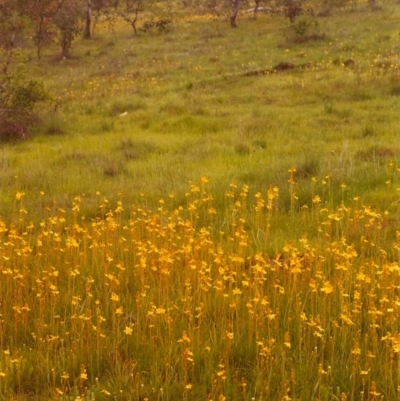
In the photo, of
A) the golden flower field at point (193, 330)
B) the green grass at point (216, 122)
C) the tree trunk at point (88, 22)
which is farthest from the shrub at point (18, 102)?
the tree trunk at point (88, 22)

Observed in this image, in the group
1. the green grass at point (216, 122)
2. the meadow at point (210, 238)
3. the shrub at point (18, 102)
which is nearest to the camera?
the meadow at point (210, 238)

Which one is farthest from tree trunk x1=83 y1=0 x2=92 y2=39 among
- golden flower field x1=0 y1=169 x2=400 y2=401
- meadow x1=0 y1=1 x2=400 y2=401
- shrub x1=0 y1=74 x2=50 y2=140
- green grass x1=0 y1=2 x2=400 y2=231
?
golden flower field x1=0 y1=169 x2=400 y2=401

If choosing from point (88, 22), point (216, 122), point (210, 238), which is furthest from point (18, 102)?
point (88, 22)

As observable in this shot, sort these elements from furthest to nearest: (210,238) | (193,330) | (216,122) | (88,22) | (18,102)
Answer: (88,22)
(18,102)
(216,122)
(210,238)
(193,330)

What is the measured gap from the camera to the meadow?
12.5 ft

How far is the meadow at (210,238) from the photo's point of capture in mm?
3805

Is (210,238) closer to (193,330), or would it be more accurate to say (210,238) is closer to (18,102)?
(193,330)

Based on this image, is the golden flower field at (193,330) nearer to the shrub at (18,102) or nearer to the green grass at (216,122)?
the green grass at (216,122)

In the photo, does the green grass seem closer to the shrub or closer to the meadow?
the meadow

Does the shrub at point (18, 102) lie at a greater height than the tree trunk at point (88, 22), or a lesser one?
lesser

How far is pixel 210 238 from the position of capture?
6.16 m

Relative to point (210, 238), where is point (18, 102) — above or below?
above

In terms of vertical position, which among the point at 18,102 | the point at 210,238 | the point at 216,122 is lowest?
the point at 210,238

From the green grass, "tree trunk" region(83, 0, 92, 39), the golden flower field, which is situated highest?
"tree trunk" region(83, 0, 92, 39)
